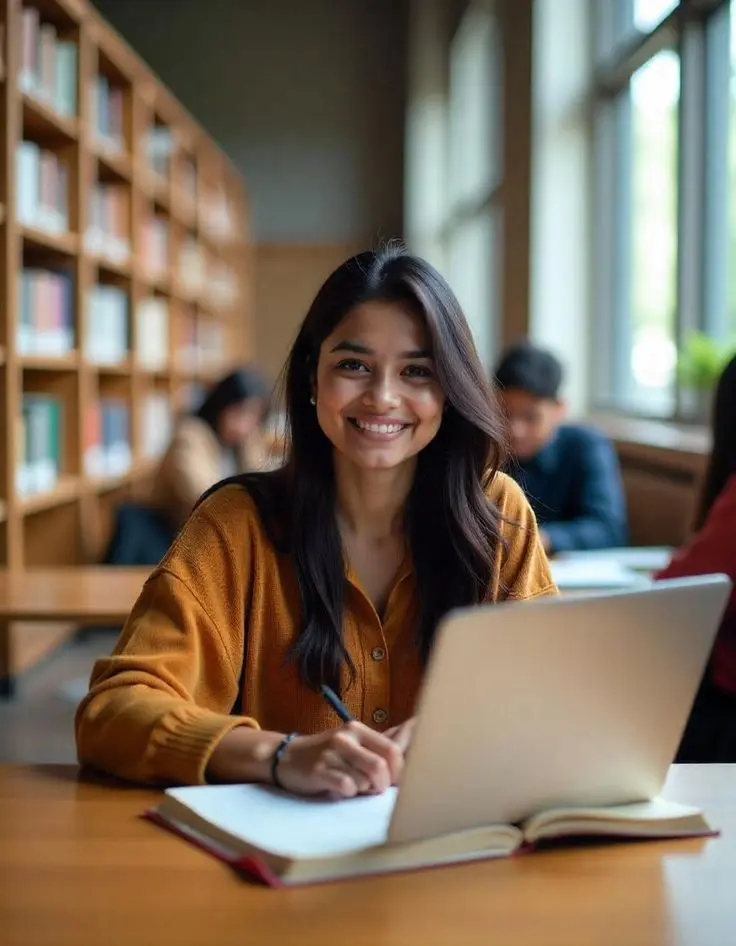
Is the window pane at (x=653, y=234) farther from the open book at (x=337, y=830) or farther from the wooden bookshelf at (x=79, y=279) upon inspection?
the open book at (x=337, y=830)

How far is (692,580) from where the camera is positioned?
3.28ft

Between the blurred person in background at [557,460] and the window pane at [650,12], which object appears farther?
the window pane at [650,12]

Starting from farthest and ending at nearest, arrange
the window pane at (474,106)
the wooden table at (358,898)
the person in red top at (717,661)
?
the window pane at (474,106)
the person in red top at (717,661)
the wooden table at (358,898)

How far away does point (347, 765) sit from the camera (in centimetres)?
115

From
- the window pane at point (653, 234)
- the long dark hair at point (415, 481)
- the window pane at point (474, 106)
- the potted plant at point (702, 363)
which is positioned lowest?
the long dark hair at point (415, 481)

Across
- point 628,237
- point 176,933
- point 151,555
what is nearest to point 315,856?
point 176,933

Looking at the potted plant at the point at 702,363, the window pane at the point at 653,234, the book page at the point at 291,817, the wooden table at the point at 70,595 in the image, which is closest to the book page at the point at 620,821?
the book page at the point at 291,817

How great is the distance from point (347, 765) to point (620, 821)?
245 mm

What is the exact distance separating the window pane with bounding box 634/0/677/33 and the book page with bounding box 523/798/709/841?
4113 millimetres

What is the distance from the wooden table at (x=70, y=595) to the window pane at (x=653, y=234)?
2.53 metres

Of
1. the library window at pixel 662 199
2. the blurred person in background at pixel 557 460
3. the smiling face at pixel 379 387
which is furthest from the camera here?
the library window at pixel 662 199

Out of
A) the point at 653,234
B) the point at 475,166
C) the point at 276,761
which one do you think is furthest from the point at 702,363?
the point at 475,166

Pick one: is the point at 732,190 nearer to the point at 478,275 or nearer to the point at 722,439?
the point at 722,439

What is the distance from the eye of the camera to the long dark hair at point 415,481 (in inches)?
59.0
